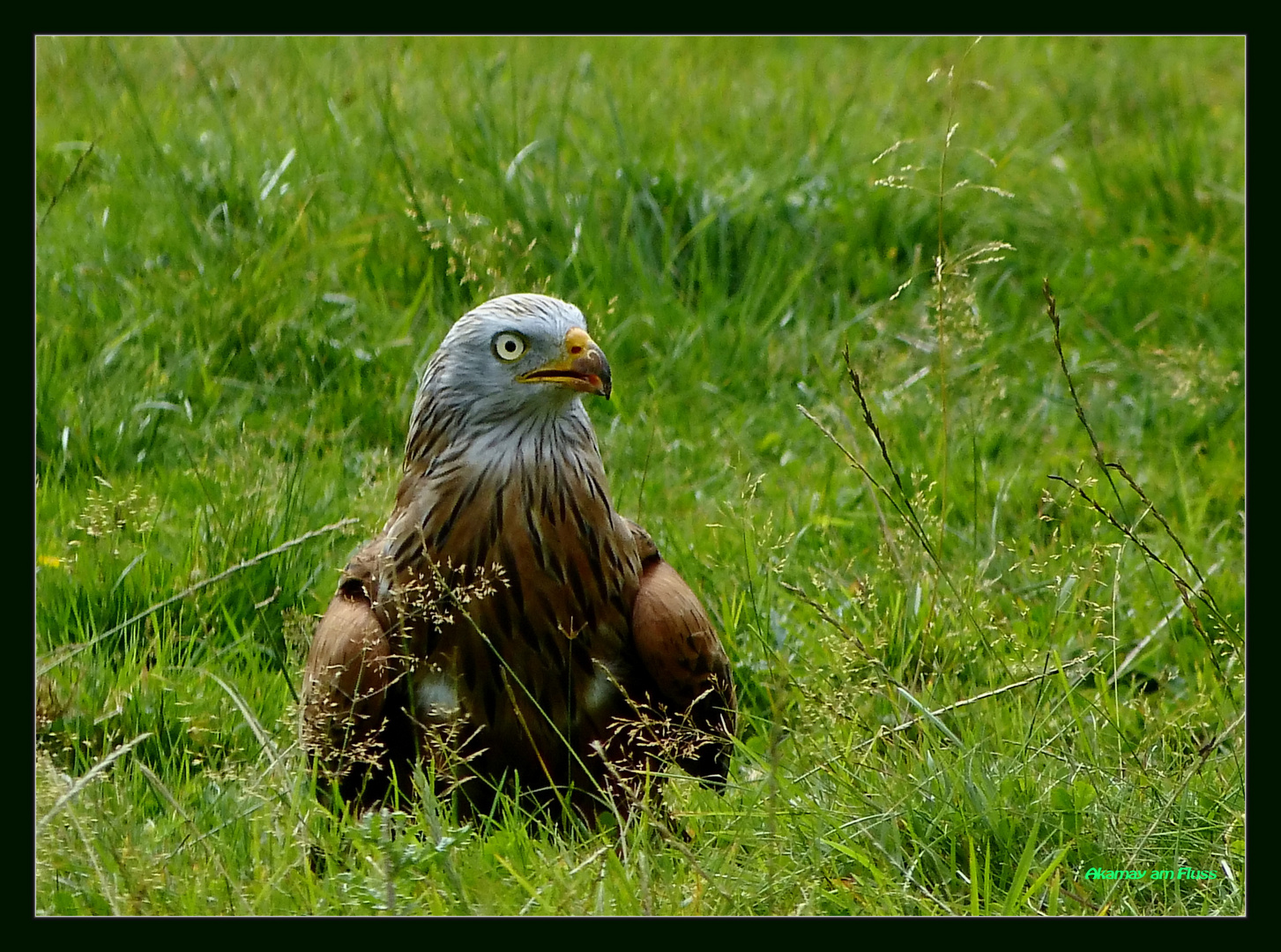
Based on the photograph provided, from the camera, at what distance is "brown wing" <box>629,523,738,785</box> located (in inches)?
160

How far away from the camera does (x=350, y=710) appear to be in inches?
143

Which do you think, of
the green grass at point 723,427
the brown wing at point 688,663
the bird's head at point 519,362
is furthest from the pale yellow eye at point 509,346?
the green grass at point 723,427

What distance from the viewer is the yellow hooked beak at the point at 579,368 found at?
3922 millimetres

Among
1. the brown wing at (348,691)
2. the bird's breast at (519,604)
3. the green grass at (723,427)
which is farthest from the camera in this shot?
the bird's breast at (519,604)

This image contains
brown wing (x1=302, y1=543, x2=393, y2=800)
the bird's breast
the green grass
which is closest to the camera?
the green grass

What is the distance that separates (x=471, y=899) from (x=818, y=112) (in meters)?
4.65

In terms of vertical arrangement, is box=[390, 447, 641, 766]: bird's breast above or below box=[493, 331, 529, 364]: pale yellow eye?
below

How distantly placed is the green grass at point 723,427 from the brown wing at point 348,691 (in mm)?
149

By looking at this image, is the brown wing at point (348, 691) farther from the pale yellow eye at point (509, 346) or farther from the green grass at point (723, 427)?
the pale yellow eye at point (509, 346)

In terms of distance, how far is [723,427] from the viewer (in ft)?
19.4

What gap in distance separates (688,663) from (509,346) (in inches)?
35.3

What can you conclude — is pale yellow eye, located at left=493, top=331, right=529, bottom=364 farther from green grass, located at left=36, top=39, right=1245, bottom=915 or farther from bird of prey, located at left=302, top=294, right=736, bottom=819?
green grass, located at left=36, top=39, right=1245, bottom=915

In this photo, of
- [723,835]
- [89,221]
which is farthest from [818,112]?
[723,835]

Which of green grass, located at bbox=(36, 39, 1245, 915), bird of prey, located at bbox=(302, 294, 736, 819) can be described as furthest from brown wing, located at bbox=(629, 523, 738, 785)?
green grass, located at bbox=(36, 39, 1245, 915)
